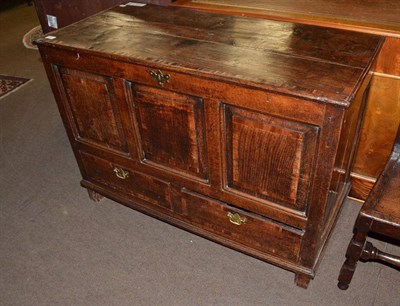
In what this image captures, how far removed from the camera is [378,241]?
185 cm

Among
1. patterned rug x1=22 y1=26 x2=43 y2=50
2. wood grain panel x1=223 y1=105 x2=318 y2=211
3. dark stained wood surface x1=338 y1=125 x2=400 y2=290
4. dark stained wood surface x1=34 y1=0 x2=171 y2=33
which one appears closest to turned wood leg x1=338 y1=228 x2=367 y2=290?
dark stained wood surface x1=338 y1=125 x2=400 y2=290

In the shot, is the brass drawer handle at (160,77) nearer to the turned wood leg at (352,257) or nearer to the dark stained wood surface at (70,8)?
the turned wood leg at (352,257)

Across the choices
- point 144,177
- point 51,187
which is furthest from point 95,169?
point 51,187

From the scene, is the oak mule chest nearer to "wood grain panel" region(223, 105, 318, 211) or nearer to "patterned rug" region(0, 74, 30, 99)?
Answer: "wood grain panel" region(223, 105, 318, 211)

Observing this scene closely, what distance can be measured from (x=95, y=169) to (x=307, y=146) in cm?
119

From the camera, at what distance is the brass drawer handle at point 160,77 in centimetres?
137

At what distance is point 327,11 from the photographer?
1802 millimetres

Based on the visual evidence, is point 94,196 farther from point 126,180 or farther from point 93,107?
point 93,107

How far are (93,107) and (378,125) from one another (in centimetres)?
133

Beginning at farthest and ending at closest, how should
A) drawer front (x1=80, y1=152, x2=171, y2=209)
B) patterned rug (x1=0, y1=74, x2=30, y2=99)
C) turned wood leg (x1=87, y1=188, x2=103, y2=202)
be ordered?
patterned rug (x1=0, y1=74, x2=30, y2=99) < turned wood leg (x1=87, y1=188, x2=103, y2=202) < drawer front (x1=80, y1=152, x2=171, y2=209)

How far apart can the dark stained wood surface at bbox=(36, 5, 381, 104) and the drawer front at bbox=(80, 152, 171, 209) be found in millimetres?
609

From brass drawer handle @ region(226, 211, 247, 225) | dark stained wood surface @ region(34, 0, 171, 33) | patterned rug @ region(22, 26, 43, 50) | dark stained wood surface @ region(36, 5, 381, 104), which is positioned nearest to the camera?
dark stained wood surface @ region(36, 5, 381, 104)

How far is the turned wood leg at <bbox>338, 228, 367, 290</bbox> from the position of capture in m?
1.43

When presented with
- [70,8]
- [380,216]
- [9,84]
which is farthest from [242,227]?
[9,84]
